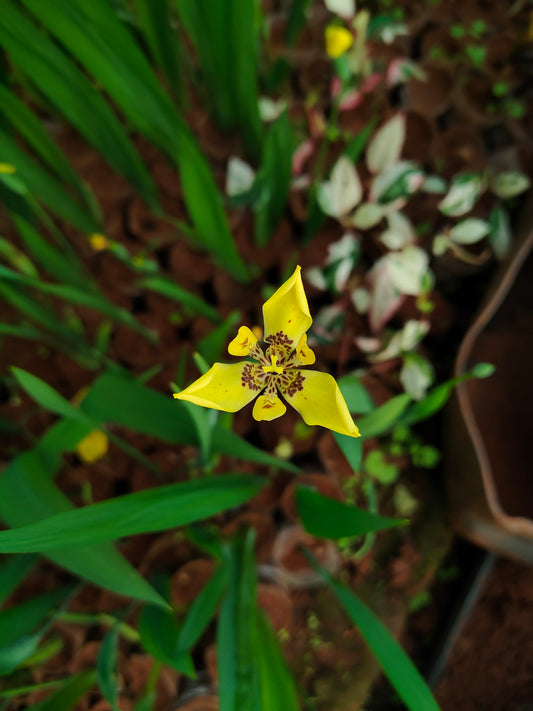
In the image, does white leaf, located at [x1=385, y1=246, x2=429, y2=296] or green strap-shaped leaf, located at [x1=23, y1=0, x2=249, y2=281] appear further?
white leaf, located at [x1=385, y1=246, x2=429, y2=296]

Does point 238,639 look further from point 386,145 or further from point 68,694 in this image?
point 386,145

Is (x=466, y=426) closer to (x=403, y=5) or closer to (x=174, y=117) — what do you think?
(x=174, y=117)

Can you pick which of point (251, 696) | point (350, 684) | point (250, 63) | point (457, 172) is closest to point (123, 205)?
point (250, 63)

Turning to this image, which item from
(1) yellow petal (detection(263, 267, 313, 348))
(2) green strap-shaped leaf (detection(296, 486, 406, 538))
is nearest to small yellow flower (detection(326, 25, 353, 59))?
(1) yellow petal (detection(263, 267, 313, 348))

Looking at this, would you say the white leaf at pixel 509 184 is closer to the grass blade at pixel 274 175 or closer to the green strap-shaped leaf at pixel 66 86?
the grass blade at pixel 274 175

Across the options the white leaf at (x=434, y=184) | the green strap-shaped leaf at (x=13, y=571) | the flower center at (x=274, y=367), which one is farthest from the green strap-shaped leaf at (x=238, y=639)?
the white leaf at (x=434, y=184)

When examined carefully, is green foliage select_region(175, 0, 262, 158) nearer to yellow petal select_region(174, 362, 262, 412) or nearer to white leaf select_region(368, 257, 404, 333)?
white leaf select_region(368, 257, 404, 333)
